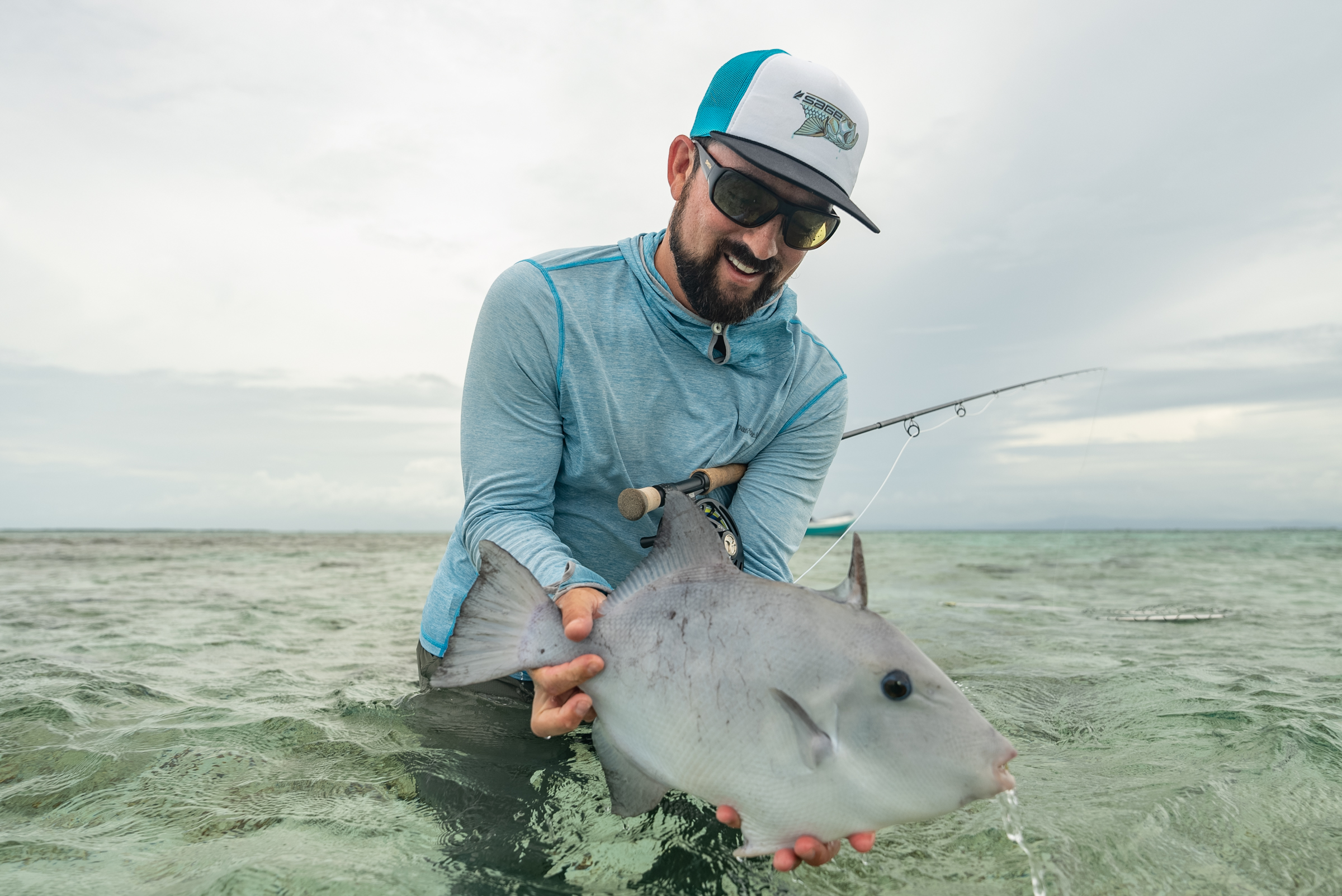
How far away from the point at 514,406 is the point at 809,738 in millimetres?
1743

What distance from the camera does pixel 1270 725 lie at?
3.63 meters

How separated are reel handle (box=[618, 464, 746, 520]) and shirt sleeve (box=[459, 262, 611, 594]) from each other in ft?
1.10

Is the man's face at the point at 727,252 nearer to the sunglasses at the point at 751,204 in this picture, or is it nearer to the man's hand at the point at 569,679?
the sunglasses at the point at 751,204

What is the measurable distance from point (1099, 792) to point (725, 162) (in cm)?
281

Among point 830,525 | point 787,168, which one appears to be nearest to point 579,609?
point 787,168

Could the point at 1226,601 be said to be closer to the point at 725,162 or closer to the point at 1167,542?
the point at 725,162

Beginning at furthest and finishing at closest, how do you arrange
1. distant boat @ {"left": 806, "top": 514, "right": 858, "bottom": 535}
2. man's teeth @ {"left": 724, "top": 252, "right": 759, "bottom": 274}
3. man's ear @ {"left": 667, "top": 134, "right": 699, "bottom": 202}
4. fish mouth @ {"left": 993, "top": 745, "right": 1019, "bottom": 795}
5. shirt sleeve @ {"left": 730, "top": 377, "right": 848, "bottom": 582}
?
distant boat @ {"left": 806, "top": 514, "right": 858, "bottom": 535}, shirt sleeve @ {"left": 730, "top": 377, "right": 848, "bottom": 582}, man's ear @ {"left": 667, "top": 134, "right": 699, "bottom": 202}, man's teeth @ {"left": 724, "top": 252, "right": 759, "bottom": 274}, fish mouth @ {"left": 993, "top": 745, "right": 1019, "bottom": 795}

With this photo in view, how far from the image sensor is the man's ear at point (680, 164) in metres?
3.12

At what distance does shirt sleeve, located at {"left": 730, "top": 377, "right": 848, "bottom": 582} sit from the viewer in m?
3.43

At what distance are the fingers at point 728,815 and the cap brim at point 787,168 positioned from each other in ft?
6.85

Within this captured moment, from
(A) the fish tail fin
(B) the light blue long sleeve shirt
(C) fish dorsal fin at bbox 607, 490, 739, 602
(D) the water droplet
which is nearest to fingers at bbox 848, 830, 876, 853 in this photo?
(D) the water droplet

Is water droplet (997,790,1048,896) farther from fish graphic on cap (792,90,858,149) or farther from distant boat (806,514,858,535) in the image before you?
distant boat (806,514,858,535)

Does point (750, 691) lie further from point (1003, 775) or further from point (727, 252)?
point (727, 252)

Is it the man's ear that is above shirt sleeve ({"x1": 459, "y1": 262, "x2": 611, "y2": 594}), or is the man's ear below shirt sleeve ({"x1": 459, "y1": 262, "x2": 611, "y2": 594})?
above
